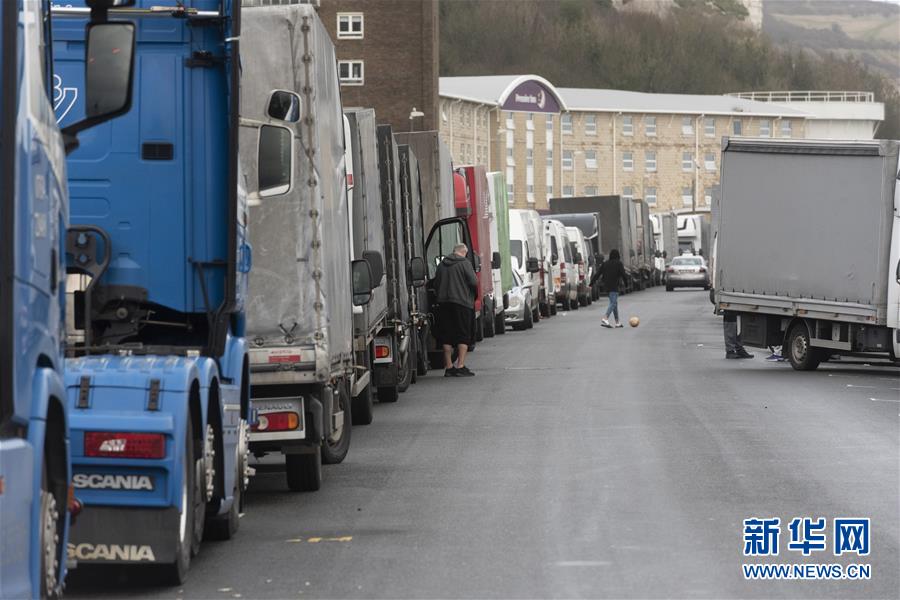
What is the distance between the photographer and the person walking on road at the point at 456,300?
23406 mm

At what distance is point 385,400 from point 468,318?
13.9 ft

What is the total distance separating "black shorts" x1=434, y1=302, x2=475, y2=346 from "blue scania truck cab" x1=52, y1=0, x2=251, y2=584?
1350cm

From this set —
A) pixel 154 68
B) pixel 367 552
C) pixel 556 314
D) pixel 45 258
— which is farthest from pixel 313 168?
pixel 556 314

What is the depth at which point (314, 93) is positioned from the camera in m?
11.5

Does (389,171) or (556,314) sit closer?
(389,171)

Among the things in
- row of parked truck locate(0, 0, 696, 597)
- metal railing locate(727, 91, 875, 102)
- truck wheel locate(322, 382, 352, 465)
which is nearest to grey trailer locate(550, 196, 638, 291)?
row of parked truck locate(0, 0, 696, 597)

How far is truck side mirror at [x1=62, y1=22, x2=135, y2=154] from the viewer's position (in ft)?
19.8

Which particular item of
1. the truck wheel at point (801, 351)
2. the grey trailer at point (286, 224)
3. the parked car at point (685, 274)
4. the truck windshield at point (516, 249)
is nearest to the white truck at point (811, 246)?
the truck wheel at point (801, 351)

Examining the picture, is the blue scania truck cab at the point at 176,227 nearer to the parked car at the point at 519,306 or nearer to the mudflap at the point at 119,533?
the mudflap at the point at 119,533

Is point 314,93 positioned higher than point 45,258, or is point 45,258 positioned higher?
point 314,93

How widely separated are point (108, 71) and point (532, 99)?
118m

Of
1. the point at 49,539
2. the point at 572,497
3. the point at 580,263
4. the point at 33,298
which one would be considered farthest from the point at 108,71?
the point at 580,263

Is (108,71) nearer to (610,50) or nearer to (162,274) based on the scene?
(162,274)

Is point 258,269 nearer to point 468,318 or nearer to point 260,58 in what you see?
point 260,58
